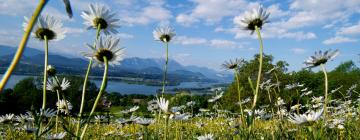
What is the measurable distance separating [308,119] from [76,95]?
4942 cm

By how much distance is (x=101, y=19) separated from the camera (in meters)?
2.27

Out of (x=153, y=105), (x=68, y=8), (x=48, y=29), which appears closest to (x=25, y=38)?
(x=68, y=8)

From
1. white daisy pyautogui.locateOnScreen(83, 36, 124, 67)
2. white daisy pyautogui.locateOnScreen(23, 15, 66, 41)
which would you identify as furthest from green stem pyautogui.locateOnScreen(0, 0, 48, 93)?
white daisy pyautogui.locateOnScreen(23, 15, 66, 41)

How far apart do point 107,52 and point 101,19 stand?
0.45 m

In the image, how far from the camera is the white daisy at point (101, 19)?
7.41 ft

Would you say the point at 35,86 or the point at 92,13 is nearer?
the point at 92,13

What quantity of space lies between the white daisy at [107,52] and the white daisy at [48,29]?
1.83 feet

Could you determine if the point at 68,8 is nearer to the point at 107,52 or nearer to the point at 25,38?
the point at 25,38

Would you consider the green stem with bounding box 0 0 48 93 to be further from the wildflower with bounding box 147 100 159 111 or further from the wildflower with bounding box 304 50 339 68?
the wildflower with bounding box 147 100 159 111

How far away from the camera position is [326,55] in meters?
3.13

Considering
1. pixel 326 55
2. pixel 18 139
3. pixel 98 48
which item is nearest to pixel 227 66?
pixel 326 55

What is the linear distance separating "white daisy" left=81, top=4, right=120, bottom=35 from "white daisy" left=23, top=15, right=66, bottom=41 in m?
0.20

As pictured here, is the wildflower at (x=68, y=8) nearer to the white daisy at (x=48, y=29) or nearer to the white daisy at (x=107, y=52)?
the white daisy at (x=107, y=52)

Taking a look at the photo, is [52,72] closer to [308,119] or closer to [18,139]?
Result: [308,119]
